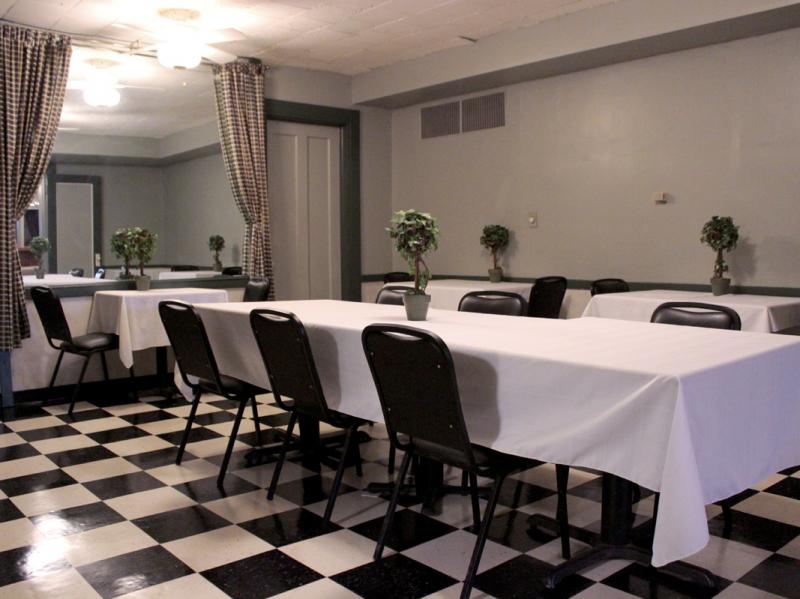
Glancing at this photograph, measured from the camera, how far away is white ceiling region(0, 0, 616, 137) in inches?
208

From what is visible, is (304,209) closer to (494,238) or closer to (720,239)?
(494,238)

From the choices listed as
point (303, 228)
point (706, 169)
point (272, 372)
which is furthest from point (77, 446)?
point (706, 169)

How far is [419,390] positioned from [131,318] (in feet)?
11.4

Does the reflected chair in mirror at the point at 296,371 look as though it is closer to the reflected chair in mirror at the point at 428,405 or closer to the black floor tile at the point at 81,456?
the reflected chair in mirror at the point at 428,405

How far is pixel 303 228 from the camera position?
298 inches

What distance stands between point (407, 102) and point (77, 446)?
15.7ft

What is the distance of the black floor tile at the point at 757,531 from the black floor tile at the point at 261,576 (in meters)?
1.66

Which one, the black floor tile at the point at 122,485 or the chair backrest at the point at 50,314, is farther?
the chair backrest at the point at 50,314

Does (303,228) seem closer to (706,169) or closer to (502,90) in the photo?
(502,90)

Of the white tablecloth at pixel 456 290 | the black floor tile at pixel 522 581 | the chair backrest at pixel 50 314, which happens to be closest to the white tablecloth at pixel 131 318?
the chair backrest at pixel 50 314

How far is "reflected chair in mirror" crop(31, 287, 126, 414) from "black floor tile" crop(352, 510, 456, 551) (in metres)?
2.91

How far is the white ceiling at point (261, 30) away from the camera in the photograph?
5.28 meters

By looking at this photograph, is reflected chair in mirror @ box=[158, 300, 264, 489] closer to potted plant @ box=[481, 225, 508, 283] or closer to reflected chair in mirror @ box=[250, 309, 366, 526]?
reflected chair in mirror @ box=[250, 309, 366, 526]

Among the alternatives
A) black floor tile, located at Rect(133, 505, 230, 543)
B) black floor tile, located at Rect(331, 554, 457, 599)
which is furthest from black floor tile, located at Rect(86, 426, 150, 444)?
black floor tile, located at Rect(331, 554, 457, 599)
